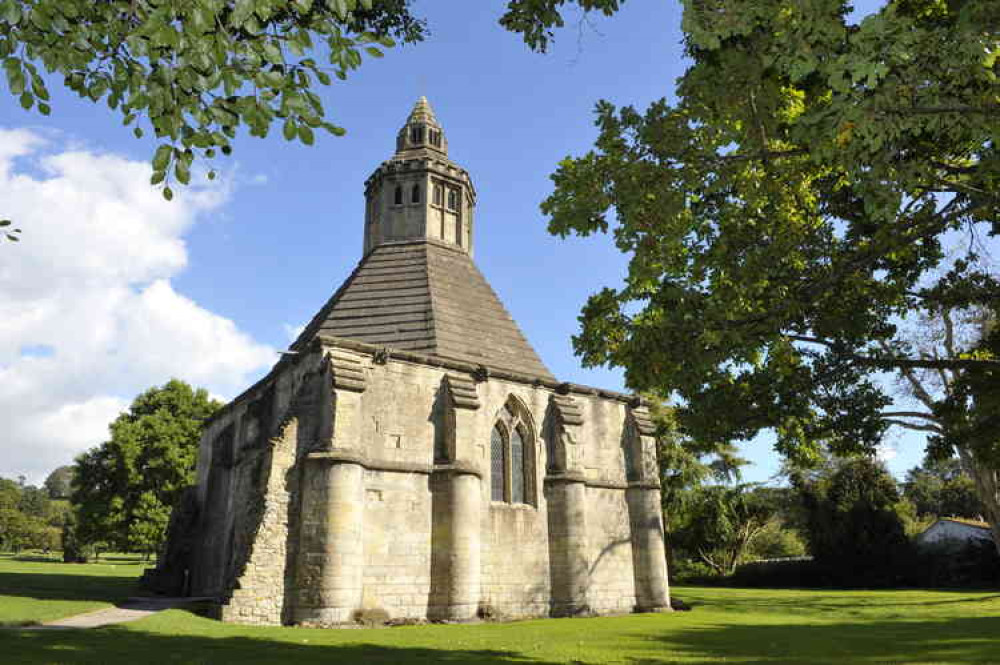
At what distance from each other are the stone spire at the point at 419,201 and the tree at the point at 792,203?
16421mm

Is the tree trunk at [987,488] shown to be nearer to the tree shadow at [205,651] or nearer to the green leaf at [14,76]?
the tree shadow at [205,651]

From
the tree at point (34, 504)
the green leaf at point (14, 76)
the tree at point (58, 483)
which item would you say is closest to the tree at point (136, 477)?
the green leaf at point (14, 76)

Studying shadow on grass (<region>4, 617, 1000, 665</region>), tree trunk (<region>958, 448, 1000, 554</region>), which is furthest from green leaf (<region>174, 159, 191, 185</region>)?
tree trunk (<region>958, 448, 1000, 554</region>)

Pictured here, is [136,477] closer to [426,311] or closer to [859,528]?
[426,311]

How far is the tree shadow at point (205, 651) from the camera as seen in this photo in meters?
10.0

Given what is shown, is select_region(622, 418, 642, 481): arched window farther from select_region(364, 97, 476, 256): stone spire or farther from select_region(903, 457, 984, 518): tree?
select_region(903, 457, 984, 518): tree

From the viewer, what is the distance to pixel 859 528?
114 feet

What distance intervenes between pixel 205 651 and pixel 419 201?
65.4 ft

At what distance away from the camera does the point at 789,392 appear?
42.1 feet

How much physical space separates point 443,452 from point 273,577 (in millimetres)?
5426

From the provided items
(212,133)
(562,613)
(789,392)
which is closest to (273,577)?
(562,613)

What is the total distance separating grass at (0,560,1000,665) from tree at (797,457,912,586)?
16.2 metres

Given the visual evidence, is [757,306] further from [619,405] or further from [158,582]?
[158,582]

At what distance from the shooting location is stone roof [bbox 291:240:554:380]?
22.1 meters
